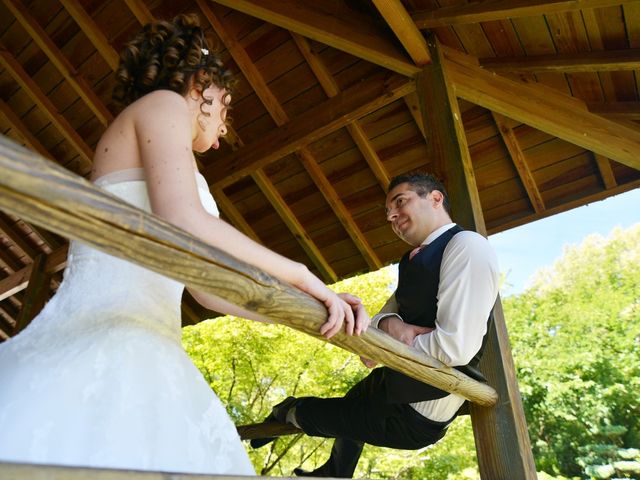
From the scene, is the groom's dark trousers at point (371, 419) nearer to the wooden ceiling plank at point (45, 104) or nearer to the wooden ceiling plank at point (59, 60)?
the wooden ceiling plank at point (59, 60)

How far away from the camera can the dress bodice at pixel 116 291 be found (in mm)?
1264

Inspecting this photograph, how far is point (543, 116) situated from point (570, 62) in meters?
0.36

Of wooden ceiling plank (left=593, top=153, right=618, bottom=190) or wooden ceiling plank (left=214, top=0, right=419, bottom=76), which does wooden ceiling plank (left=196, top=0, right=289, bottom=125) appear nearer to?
wooden ceiling plank (left=214, top=0, right=419, bottom=76)

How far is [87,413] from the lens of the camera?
1092 mm

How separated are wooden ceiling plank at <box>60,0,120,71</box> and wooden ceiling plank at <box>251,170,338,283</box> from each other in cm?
158

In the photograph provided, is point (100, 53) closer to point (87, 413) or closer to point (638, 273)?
point (87, 413)

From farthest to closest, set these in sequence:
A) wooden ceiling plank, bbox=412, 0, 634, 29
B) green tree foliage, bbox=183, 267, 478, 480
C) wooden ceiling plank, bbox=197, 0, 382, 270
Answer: green tree foliage, bbox=183, 267, 478, 480
wooden ceiling plank, bbox=197, 0, 382, 270
wooden ceiling plank, bbox=412, 0, 634, 29

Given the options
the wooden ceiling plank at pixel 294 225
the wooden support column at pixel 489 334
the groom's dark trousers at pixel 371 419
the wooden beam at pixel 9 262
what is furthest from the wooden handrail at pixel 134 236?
the wooden beam at pixel 9 262

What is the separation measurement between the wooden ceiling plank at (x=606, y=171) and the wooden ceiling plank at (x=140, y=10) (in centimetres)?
360

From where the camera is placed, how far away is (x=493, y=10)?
3391 millimetres

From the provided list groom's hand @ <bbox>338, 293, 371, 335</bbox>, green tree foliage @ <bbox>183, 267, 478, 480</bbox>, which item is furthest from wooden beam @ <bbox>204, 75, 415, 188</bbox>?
green tree foliage @ <bbox>183, 267, 478, 480</bbox>

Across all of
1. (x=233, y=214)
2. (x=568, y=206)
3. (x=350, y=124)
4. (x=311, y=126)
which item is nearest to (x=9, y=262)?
(x=233, y=214)

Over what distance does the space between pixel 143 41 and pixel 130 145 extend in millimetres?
535

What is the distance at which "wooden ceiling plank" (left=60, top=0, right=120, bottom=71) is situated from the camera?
4.99 meters
